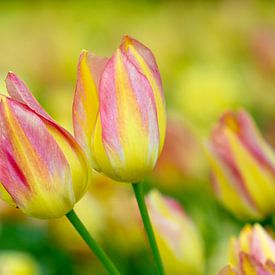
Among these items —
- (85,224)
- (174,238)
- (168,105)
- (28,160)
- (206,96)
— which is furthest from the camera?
(168,105)

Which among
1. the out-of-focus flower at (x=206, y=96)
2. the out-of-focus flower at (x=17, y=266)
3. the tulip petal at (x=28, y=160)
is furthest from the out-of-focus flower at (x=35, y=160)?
the out-of-focus flower at (x=206, y=96)

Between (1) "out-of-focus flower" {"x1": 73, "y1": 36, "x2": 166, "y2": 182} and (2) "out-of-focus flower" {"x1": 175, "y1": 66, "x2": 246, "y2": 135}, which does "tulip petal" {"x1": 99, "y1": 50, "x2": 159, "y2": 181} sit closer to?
(1) "out-of-focus flower" {"x1": 73, "y1": 36, "x2": 166, "y2": 182}

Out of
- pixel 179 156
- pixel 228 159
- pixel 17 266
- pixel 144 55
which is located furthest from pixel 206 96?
pixel 144 55

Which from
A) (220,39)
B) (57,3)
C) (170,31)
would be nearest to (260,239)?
(220,39)

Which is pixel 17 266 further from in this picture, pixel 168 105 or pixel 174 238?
pixel 168 105

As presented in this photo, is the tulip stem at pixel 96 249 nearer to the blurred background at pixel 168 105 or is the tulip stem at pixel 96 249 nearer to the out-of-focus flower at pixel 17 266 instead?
the blurred background at pixel 168 105

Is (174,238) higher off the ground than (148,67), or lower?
lower
